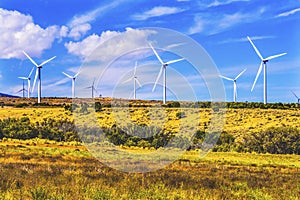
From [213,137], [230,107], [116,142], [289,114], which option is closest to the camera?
[116,142]

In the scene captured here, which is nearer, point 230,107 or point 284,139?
point 284,139

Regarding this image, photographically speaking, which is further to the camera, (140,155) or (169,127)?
(169,127)

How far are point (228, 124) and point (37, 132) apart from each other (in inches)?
1235

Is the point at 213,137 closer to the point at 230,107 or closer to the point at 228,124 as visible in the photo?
the point at 228,124

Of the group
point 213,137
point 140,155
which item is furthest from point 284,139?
point 140,155

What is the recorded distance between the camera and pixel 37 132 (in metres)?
77.4

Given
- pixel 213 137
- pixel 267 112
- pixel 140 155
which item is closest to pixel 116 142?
pixel 213 137

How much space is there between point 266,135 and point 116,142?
2291 centimetres

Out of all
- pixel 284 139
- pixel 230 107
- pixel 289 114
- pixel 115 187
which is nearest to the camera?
pixel 115 187

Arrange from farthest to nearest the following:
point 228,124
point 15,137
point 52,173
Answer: point 228,124
point 15,137
point 52,173

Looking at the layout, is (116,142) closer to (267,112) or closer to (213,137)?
(213,137)

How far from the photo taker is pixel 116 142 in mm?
60188

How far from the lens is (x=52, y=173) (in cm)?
2364

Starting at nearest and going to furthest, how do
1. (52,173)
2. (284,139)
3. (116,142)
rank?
(52,173) → (116,142) → (284,139)
